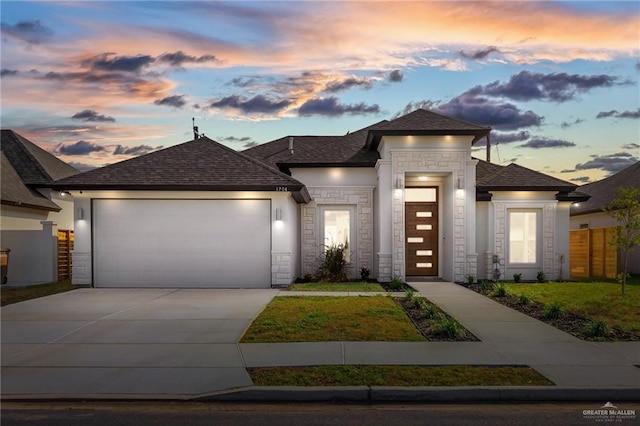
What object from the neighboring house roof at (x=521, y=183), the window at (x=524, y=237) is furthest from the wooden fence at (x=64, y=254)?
the window at (x=524, y=237)

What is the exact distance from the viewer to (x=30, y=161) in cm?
2159

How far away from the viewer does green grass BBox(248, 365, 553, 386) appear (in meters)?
5.91

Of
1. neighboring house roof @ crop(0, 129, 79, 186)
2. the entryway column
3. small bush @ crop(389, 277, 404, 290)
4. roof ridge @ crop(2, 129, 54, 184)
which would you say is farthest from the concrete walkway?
roof ridge @ crop(2, 129, 54, 184)

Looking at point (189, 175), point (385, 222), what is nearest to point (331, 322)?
point (385, 222)

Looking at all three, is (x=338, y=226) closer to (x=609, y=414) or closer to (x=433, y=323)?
(x=433, y=323)

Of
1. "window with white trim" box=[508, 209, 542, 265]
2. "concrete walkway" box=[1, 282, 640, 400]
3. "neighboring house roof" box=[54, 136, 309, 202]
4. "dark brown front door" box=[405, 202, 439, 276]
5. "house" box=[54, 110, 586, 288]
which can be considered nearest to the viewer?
"concrete walkway" box=[1, 282, 640, 400]

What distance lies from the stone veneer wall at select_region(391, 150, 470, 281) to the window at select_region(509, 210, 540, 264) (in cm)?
260

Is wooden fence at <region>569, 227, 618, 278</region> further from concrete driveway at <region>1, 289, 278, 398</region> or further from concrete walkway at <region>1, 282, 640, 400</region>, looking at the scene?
concrete driveway at <region>1, 289, 278, 398</region>

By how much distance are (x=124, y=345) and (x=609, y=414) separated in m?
6.83

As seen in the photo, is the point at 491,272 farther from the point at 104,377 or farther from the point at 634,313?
the point at 104,377

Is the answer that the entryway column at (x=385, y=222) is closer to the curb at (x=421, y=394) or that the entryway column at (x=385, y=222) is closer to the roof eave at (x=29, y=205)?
the curb at (x=421, y=394)

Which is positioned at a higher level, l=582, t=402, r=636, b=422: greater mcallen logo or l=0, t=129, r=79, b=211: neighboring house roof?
l=0, t=129, r=79, b=211: neighboring house roof

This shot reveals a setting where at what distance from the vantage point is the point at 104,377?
6.20m

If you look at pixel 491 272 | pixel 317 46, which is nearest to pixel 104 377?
pixel 317 46
